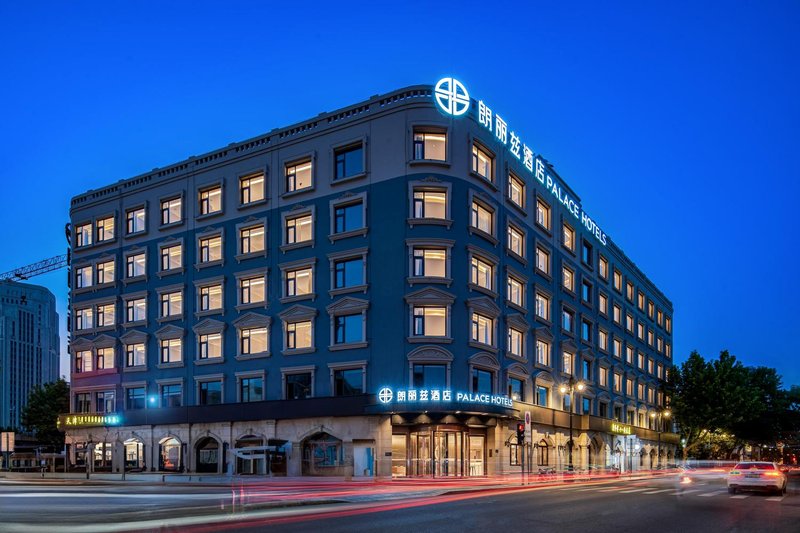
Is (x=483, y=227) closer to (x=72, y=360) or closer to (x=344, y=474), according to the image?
(x=344, y=474)

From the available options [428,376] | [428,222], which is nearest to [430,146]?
[428,222]

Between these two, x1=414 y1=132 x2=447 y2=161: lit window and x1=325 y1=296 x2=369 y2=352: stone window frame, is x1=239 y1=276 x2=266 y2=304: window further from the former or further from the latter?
x1=414 y1=132 x2=447 y2=161: lit window

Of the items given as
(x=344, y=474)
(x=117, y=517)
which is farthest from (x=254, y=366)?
(x=117, y=517)

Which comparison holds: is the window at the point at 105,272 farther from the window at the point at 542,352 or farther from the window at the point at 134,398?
the window at the point at 542,352

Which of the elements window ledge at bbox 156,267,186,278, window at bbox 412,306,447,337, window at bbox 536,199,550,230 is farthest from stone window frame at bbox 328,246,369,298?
window at bbox 536,199,550,230

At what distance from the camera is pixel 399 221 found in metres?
48.6

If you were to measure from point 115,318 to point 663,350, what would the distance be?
248 feet

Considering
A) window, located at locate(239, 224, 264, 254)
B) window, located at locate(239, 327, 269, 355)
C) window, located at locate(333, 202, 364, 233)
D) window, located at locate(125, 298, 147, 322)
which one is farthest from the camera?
window, located at locate(125, 298, 147, 322)

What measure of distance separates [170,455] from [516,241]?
31.1 metres

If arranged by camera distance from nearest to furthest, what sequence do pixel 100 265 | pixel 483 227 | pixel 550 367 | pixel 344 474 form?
1. pixel 344 474
2. pixel 483 227
3. pixel 550 367
4. pixel 100 265

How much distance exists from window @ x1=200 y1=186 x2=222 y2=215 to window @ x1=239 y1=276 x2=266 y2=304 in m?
6.42

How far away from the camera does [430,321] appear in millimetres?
48219

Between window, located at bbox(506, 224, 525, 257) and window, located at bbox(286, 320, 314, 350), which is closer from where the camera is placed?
window, located at bbox(286, 320, 314, 350)

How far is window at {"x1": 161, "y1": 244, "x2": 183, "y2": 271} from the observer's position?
6038cm
